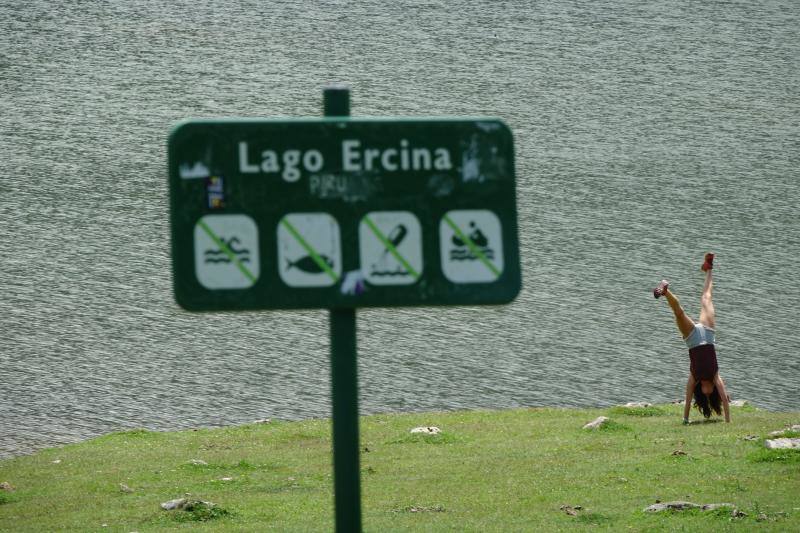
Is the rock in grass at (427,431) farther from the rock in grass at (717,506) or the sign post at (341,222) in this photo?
the sign post at (341,222)

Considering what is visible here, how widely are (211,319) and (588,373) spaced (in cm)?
737

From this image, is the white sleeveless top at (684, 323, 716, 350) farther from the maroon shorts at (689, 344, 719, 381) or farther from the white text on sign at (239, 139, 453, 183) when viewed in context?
the white text on sign at (239, 139, 453, 183)

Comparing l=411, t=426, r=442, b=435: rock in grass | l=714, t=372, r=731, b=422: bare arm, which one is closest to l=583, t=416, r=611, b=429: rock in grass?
l=714, t=372, r=731, b=422: bare arm

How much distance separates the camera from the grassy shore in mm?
10102

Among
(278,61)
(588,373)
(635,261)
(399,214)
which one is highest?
(278,61)

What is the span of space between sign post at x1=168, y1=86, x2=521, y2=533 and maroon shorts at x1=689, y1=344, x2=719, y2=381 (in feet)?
43.9

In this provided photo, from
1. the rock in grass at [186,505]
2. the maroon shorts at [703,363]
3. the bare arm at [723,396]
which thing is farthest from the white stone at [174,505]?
the bare arm at [723,396]

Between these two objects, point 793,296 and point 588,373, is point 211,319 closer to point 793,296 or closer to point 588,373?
point 588,373

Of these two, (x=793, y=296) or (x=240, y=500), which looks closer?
(x=240, y=500)

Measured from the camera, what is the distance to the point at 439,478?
12.5 metres

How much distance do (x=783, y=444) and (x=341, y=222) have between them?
33.4 feet

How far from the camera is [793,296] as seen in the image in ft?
83.8

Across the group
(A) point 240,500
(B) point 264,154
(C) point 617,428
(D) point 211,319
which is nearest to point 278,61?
(D) point 211,319

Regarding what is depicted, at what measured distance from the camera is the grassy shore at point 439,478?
33.1 feet
